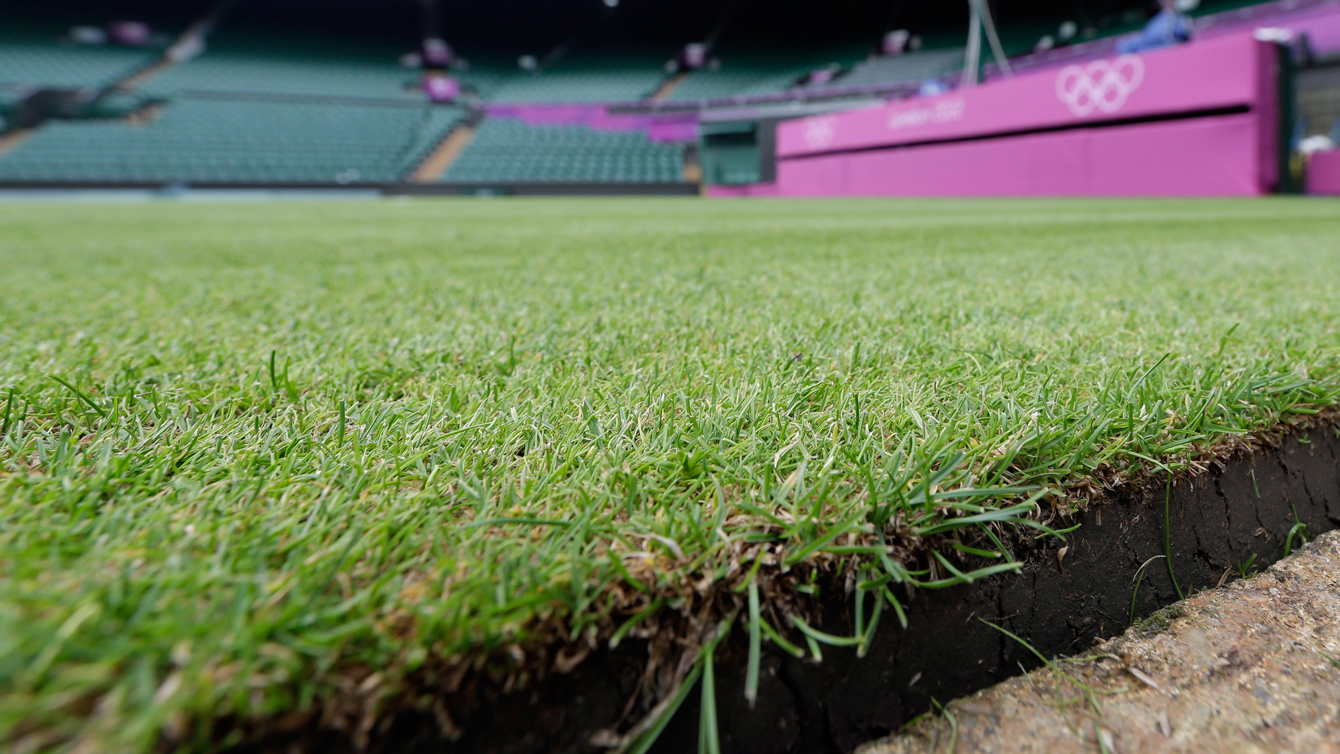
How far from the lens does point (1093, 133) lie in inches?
306

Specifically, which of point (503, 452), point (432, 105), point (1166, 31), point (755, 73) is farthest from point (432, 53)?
point (503, 452)

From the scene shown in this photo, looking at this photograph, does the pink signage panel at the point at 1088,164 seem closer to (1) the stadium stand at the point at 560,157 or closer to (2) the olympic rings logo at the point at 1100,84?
(2) the olympic rings logo at the point at 1100,84

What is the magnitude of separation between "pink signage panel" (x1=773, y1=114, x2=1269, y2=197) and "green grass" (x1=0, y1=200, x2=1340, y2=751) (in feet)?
22.8

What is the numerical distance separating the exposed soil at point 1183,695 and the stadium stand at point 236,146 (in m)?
17.3

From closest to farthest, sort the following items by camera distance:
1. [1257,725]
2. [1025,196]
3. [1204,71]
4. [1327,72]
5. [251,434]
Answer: [1257,725], [251,434], [1204,71], [1025,196], [1327,72]

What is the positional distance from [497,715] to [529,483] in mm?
175

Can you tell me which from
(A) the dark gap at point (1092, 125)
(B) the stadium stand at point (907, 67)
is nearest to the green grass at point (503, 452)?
(A) the dark gap at point (1092, 125)

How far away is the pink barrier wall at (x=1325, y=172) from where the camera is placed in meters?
6.90

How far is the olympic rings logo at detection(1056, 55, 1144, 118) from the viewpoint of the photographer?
7.26m

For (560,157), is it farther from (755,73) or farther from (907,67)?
(907,67)

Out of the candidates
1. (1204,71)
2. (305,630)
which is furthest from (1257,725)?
(1204,71)

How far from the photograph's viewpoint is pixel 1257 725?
44 cm

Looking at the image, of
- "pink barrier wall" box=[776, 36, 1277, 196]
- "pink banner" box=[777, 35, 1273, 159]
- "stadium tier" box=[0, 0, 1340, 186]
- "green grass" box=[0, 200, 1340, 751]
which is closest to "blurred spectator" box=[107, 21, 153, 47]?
"stadium tier" box=[0, 0, 1340, 186]

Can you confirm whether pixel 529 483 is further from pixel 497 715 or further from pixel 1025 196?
pixel 1025 196
